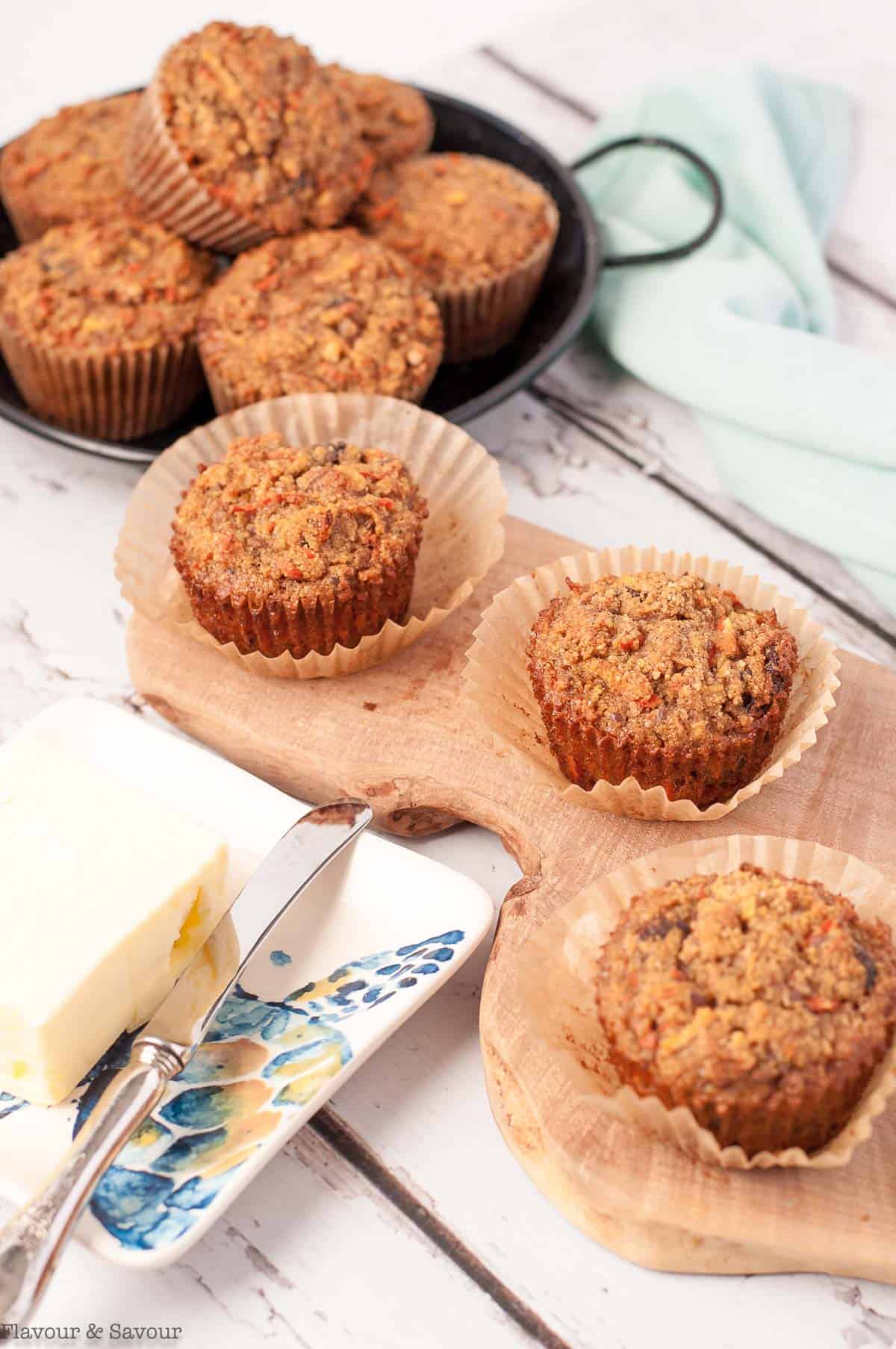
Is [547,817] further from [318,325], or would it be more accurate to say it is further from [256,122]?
[256,122]

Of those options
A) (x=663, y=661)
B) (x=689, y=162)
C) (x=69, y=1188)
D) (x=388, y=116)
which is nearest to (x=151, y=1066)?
(x=69, y=1188)

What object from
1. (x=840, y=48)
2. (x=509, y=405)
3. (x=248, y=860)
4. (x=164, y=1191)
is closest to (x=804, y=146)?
(x=840, y=48)

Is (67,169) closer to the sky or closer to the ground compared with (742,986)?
closer to the sky

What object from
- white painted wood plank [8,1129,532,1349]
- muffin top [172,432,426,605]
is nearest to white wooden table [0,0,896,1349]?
white painted wood plank [8,1129,532,1349]

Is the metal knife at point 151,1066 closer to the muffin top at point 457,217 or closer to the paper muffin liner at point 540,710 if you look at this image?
the paper muffin liner at point 540,710

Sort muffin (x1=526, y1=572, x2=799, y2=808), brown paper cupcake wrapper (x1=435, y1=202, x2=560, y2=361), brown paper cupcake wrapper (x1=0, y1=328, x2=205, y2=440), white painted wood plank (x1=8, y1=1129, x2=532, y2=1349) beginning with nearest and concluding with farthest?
white painted wood plank (x1=8, y1=1129, x2=532, y2=1349), muffin (x1=526, y1=572, x2=799, y2=808), brown paper cupcake wrapper (x1=0, y1=328, x2=205, y2=440), brown paper cupcake wrapper (x1=435, y1=202, x2=560, y2=361)

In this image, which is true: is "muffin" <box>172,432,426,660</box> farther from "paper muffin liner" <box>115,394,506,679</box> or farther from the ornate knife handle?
the ornate knife handle

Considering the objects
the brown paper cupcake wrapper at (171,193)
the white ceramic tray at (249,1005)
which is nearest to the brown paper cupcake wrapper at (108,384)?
the brown paper cupcake wrapper at (171,193)
